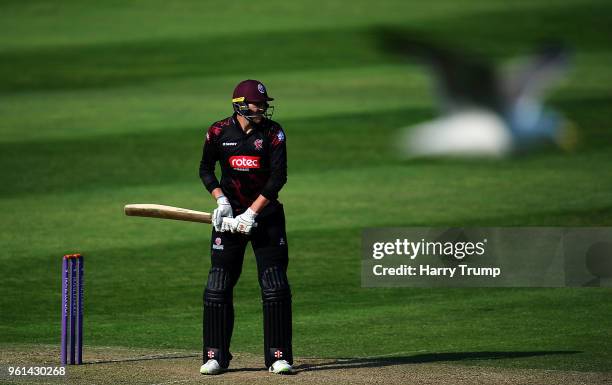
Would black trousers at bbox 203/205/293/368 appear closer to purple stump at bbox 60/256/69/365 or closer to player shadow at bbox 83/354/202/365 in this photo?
player shadow at bbox 83/354/202/365

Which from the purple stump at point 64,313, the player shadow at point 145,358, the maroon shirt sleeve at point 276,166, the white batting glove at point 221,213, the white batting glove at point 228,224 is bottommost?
the player shadow at point 145,358

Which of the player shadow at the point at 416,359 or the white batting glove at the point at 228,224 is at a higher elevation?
the white batting glove at the point at 228,224

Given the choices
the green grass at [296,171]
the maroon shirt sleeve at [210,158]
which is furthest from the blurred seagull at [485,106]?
the maroon shirt sleeve at [210,158]

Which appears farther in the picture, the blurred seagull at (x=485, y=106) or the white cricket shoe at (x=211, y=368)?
the blurred seagull at (x=485, y=106)

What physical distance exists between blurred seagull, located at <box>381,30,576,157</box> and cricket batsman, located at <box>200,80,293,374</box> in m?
9.39

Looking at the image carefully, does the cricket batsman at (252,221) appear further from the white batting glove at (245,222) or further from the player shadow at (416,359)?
the player shadow at (416,359)

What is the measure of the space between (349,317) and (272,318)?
2779 millimetres

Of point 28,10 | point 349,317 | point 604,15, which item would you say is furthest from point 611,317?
point 28,10

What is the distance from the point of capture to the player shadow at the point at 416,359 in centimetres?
880

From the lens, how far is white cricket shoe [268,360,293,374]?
8383 mm

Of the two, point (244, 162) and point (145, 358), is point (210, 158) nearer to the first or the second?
point (244, 162)

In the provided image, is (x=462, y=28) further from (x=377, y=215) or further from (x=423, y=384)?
(x=423, y=384)

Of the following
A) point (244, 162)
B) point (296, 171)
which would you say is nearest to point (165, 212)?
point (244, 162)

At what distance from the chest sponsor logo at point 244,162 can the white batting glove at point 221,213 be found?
232 millimetres
